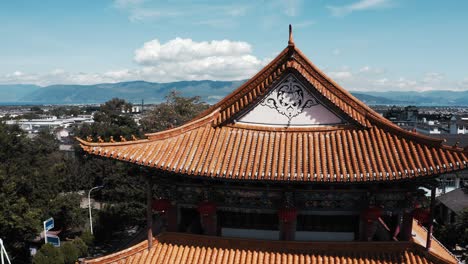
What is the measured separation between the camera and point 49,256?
24469mm

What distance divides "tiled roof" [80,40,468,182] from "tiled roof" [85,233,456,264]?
2665 millimetres

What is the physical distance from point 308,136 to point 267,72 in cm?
277

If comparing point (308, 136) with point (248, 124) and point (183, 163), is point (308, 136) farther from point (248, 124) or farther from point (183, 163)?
point (183, 163)

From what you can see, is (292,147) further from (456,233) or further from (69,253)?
(456,233)

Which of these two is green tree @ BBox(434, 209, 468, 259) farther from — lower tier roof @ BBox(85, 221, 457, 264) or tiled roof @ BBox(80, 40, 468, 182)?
tiled roof @ BBox(80, 40, 468, 182)

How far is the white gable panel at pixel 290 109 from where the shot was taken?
38.7ft

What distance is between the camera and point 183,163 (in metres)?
10.7

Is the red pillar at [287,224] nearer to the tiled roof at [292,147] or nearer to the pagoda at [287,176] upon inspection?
the pagoda at [287,176]

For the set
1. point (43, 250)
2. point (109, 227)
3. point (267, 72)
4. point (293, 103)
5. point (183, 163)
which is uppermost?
point (267, 72)

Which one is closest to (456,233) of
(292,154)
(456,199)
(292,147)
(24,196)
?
(456,199)

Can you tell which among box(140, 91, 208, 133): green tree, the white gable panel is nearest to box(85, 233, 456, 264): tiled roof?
the white gable panel

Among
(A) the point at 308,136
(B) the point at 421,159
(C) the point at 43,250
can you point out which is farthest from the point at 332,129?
(C) the point at 43,250

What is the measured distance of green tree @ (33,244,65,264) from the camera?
24.1 meters

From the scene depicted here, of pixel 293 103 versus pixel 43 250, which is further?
pixel 43 250
